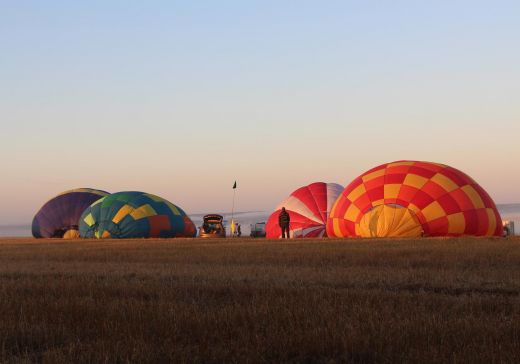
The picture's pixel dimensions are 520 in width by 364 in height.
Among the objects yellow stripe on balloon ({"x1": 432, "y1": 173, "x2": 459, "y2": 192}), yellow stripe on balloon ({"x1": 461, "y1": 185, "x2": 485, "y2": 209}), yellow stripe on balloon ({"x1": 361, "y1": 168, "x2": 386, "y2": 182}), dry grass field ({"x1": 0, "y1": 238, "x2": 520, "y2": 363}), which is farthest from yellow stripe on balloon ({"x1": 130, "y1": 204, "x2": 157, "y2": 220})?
dry grass field ({"x1": 0, "y1": 238, "x2": 520, "y2": 363})

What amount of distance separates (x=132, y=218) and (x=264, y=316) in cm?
2955

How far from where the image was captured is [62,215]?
136 ft

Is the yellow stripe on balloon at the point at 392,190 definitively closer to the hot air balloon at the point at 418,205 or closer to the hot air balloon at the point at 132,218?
the hot air balloon at the point at 418,205

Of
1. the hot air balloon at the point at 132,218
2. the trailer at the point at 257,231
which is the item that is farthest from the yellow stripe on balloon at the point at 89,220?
the trailer at the point at 257,231

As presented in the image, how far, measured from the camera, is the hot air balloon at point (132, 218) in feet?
112

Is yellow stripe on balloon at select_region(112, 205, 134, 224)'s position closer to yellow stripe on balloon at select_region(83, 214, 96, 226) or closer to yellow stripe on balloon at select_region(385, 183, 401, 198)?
yellow stripe on balloon at select_region(83, 214, 96, 226)

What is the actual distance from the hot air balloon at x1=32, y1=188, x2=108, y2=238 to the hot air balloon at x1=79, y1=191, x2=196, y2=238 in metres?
5.31

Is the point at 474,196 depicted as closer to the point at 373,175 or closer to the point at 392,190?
the point at 392,190

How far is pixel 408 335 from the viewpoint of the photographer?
15.0 feet

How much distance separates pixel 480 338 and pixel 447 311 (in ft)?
3.88

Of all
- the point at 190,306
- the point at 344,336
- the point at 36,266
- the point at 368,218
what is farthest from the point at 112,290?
the point at 368,218

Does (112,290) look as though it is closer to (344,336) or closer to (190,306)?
(190,306)

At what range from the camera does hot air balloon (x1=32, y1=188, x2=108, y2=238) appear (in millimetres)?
41125

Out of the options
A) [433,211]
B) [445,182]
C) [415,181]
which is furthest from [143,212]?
[445,182]
